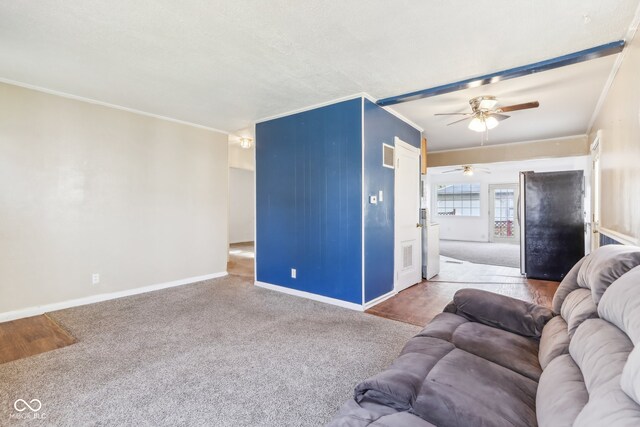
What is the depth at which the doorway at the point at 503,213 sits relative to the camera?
10.5m

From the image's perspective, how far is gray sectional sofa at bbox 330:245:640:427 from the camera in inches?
34.9

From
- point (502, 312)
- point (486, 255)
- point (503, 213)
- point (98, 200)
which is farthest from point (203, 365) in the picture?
point (503, 213)

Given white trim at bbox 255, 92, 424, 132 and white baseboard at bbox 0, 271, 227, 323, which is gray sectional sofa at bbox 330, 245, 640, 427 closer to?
white trim at bbox 255, 92, 424, 132

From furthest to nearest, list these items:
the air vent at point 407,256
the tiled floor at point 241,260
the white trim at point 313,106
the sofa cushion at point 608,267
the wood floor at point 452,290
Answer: the tiled floor at point 241,260, the air vent at point 407,256, the white trim at point 313,106, the wood floor at point 452,290, the sofa cushion at point 608,267

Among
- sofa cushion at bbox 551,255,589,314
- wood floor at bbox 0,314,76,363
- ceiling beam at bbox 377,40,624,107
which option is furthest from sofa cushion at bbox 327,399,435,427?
ceiling beam at bbox 377,40,624,107

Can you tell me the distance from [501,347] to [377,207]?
7.85 feet

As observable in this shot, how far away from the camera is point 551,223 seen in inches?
203

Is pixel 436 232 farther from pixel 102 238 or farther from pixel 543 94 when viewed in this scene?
pixel 102 238

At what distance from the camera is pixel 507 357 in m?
1.47

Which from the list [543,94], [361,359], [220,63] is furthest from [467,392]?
A: [543,94]

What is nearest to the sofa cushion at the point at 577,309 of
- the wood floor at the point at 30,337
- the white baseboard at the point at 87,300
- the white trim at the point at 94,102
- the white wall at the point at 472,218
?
the wood floor at the point at 30,337

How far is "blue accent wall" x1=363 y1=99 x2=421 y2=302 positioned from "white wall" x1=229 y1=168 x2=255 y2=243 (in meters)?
5.64

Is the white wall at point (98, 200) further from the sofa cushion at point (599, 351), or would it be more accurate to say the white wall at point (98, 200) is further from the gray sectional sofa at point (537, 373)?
the sofa cushion at point (599, 351)

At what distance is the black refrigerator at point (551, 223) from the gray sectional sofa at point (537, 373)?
13.6 feet
